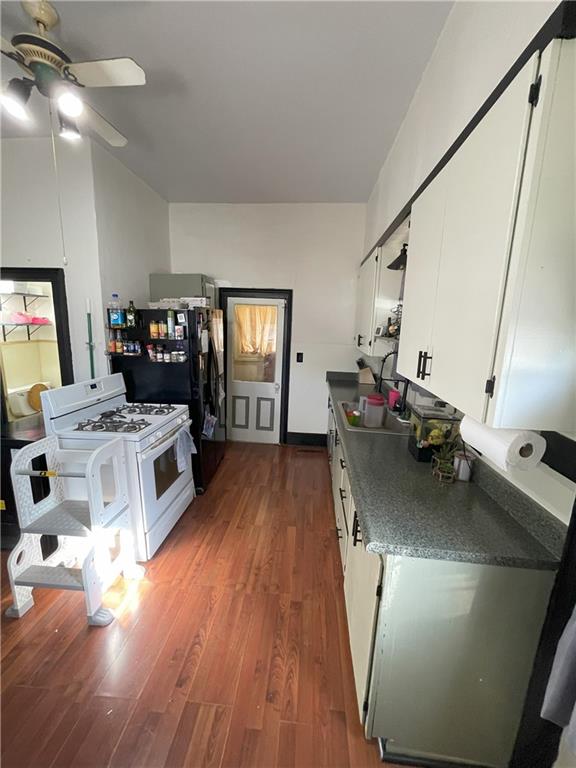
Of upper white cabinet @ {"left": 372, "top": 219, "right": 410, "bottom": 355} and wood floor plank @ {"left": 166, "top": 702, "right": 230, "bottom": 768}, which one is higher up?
upper white cabinet @ {"left": 372, "top": 219, "right": 410, "bottom": 355}

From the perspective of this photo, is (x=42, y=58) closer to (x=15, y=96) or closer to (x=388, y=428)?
(x=15, y=96)

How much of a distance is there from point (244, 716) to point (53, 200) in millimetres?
3445

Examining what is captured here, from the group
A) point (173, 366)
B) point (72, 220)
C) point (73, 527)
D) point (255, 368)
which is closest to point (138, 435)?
point (73, 527)

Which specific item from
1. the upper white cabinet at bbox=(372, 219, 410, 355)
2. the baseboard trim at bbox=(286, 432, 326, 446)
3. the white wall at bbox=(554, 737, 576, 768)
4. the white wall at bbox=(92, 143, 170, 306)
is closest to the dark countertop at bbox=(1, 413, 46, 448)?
the white wall at bbox=(92, 143, 170, 306)

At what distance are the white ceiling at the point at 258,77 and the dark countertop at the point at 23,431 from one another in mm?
2260

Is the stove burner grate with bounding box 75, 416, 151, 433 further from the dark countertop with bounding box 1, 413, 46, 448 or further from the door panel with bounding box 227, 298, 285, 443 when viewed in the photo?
the door panel with bounding box 227, 298, 285, 443

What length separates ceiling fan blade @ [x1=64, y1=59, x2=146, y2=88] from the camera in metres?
1.24

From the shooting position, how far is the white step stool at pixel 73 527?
156 centimetres

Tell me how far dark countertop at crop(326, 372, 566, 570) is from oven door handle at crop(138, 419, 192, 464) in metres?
1.27

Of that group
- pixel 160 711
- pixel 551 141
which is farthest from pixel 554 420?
pixel 160 711

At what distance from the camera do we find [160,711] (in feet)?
4.05

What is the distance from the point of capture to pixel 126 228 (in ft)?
9.11

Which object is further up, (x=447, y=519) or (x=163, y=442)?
(x=447, y=519)

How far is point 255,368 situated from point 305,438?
1.14 m
